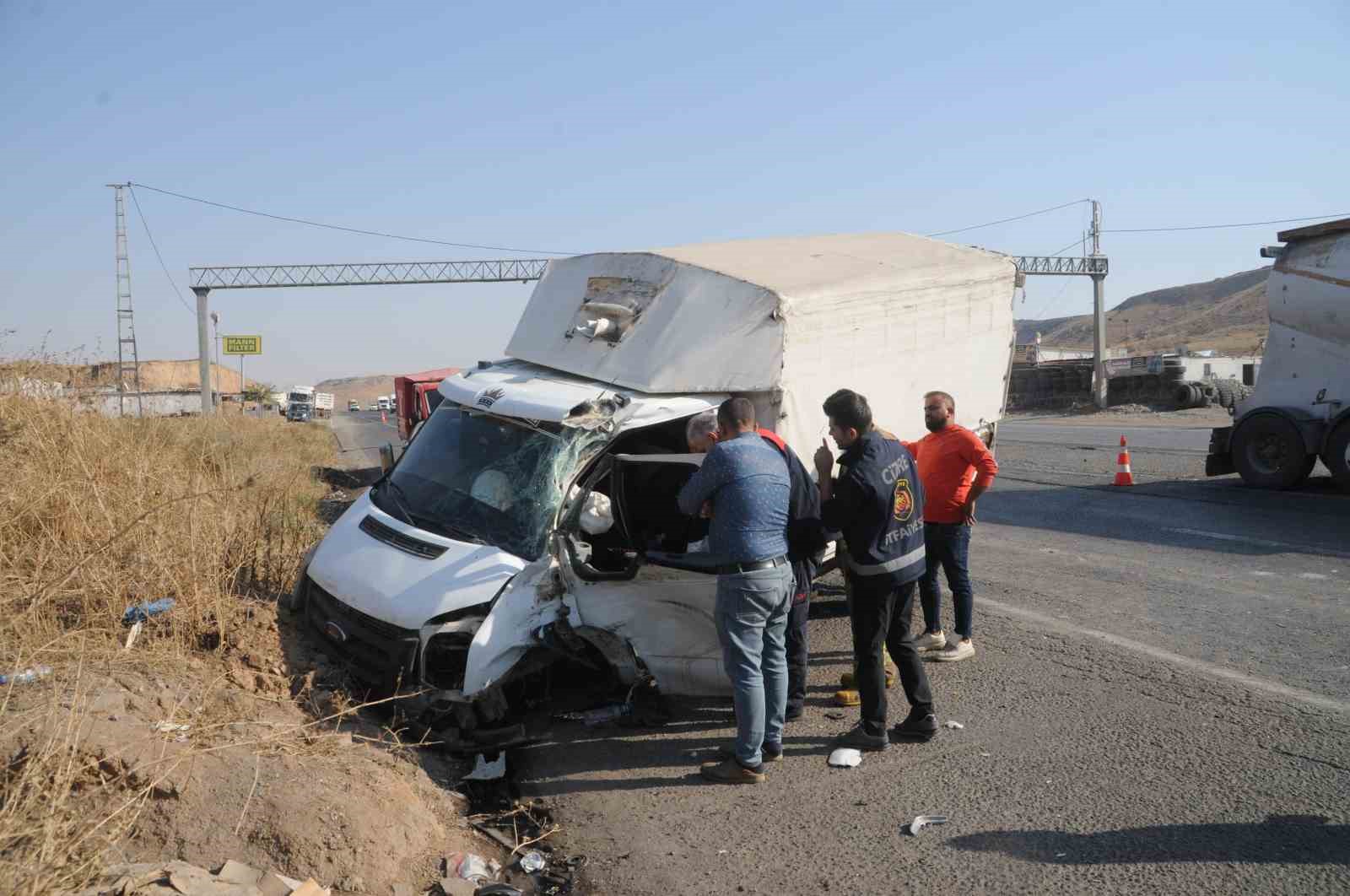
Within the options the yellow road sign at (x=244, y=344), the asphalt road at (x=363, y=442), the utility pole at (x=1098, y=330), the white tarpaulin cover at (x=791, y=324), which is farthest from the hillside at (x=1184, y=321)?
the white tarpaulin cover at (x=791, y=324)

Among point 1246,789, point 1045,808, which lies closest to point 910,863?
point 1045,808

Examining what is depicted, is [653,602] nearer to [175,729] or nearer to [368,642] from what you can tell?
[368,642]

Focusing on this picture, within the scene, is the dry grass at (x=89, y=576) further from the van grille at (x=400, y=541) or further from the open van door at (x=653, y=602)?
the open van door at (x=653, y=602)

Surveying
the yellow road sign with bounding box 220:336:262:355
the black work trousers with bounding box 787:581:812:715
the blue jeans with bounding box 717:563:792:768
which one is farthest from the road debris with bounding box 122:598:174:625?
the yellow road sign with bounding box 220:336:262:355

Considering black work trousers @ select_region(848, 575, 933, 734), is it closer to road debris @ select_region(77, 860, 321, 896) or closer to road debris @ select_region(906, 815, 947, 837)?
road debris @ select_region(906, 815, 947, 837)

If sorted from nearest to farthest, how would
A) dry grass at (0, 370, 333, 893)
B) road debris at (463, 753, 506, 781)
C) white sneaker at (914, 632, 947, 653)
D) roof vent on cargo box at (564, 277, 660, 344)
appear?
1. dry grass at (0, 370, 333, 893)
2. road debris at (463, 753, 506, 781)
3. white sneaker at (914, 632, 947, 653)
4. roof vent on cargo box at (564, 277, 660, 344)

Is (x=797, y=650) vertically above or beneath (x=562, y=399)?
beneath

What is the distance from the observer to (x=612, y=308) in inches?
260

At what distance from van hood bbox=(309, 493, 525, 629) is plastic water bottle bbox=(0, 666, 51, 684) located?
52.7 inches

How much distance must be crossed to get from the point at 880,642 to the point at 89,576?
14.4 ft

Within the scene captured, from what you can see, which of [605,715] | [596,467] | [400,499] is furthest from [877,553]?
[400,499]

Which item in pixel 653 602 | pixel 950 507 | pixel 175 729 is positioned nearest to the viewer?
pixel 175 729

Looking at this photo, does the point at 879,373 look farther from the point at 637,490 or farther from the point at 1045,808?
the point at 1045,808

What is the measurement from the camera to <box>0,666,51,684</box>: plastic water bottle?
4.18 meters
